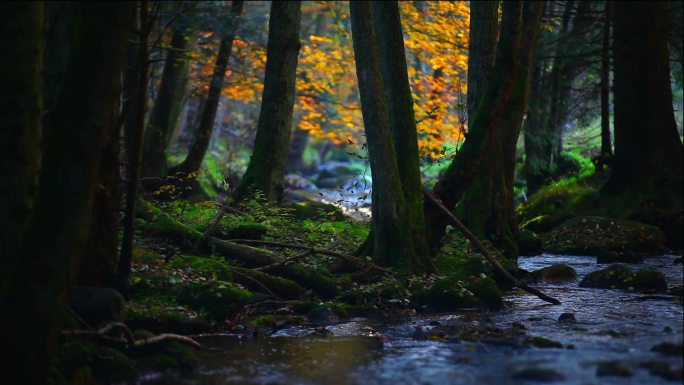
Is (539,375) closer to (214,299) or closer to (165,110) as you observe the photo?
(214,299)

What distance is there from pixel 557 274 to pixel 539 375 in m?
6.27

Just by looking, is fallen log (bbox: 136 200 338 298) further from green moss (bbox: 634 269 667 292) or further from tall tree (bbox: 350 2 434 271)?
green moss (bbox: 634 269 667 292)

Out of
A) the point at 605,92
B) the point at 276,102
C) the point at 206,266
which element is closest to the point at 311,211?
the point at 276,102

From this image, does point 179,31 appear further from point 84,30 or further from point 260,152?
point 84,30

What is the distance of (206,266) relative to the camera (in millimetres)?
9477

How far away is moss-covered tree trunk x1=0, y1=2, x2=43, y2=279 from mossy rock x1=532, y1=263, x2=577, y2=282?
339 inches

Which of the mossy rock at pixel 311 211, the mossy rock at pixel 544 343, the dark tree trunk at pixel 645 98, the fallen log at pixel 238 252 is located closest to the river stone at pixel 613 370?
the mossy rock at pixel 544 343

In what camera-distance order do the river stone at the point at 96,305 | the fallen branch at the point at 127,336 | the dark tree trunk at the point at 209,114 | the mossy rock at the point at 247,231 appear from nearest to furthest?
the fallen branch at the point at 127,336 < the river stone at the point at 96,305 < the mossy rock at the point at 247,231 < the dark tree trunk at the point at 209,114

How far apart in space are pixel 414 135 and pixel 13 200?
21.6ft

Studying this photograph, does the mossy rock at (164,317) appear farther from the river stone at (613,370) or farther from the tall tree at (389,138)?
the river stone at (613,370)

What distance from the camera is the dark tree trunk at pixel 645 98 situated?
54.1 feet

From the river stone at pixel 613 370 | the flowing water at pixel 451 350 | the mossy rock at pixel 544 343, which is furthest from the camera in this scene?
the mossy rock at pixel 544 343

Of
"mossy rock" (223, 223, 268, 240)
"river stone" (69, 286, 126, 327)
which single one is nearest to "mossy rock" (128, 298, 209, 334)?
"river stone" (69, 286, 126, 327)

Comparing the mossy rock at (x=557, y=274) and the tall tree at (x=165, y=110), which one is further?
the tall tree at (x=165, y=110)
